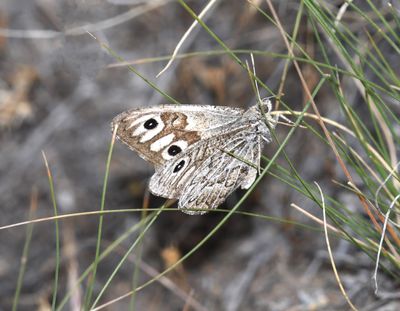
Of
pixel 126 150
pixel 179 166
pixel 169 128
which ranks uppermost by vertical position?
pixel 169 128

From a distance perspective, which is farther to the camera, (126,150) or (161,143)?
(126,150)

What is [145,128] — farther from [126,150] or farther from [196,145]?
[126,150]

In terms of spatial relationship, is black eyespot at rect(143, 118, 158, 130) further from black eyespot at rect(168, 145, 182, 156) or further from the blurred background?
the blurred background

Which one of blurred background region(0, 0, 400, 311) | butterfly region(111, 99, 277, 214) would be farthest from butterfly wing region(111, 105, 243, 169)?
blurred background region(0, 0, 400, 311)

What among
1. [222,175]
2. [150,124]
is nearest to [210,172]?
[222,175]

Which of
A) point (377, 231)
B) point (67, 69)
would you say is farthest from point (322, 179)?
point (67, 69)

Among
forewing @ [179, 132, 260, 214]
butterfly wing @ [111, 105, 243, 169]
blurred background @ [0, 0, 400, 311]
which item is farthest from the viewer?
blurred background @ [0, 0, 400, 311]
